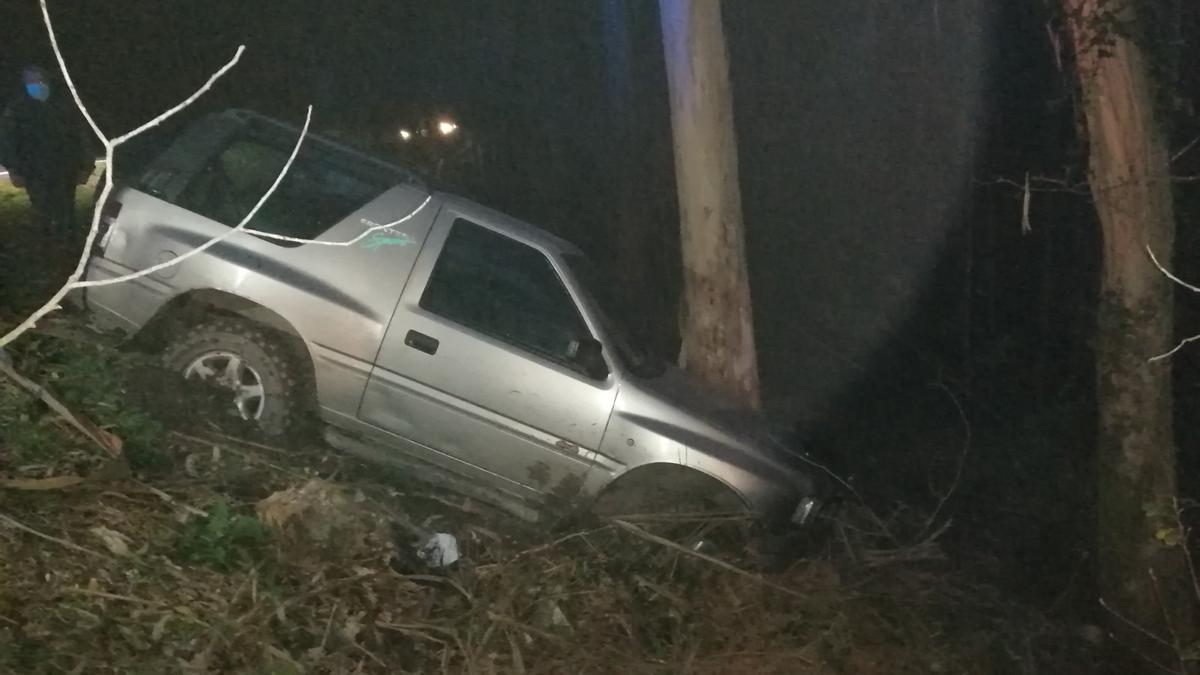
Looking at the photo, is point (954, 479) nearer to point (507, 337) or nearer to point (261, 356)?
point (507, 337)

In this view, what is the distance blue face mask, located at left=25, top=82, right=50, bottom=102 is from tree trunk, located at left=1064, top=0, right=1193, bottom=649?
20.3ft

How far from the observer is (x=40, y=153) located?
6.56 m

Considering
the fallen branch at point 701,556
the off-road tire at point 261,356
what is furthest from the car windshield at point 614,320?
the off-road tire at point 261,356

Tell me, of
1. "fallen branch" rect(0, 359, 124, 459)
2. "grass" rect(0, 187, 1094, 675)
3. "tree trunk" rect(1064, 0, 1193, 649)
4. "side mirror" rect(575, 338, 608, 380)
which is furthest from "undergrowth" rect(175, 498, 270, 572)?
"tree trunk" rect(1064, 0, 1193, 649)

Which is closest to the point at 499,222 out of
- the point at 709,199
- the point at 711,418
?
the point at 711,418

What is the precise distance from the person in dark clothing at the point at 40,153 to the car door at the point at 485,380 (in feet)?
9.83

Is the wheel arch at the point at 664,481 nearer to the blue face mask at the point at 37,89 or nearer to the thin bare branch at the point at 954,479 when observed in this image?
the thin bare branch at the point at 954,479

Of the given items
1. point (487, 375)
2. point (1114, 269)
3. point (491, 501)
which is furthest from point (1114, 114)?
point (491, 501)

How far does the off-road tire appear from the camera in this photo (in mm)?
4883

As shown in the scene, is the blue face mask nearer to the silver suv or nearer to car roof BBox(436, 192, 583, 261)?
the silver suv

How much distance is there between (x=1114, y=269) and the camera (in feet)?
16.6

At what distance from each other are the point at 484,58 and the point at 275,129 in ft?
39.9

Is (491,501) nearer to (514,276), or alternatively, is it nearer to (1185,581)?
(514,276)

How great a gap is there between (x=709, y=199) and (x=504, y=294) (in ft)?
5.93
